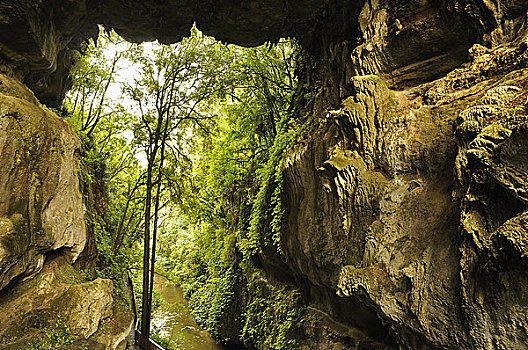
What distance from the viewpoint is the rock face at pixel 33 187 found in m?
5.06

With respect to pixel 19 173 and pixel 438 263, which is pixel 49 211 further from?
pixel 438 263

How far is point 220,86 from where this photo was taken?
445 inches

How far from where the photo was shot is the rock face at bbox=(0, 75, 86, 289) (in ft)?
16.6

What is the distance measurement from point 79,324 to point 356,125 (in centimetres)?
632

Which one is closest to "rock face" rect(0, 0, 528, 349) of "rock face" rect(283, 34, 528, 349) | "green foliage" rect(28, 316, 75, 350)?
"rock face" rect(283, 34, 528, 349)

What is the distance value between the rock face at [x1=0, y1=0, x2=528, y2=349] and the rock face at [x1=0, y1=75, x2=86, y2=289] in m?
0.03

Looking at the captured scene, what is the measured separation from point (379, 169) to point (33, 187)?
20.6 ft

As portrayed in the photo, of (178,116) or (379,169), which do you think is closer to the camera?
(379,169)

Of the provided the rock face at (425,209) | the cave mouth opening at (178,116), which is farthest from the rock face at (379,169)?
the cave mouth opening at (178,116)

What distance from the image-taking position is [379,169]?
17.6 ft

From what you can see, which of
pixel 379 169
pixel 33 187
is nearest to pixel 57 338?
pixel 33 187

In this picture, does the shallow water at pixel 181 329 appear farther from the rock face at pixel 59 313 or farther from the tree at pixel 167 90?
the rock face at pixel 59 313

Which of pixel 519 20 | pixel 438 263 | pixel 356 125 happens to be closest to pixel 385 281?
pixel 438 263

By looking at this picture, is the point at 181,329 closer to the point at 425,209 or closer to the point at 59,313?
the point at 59,313
